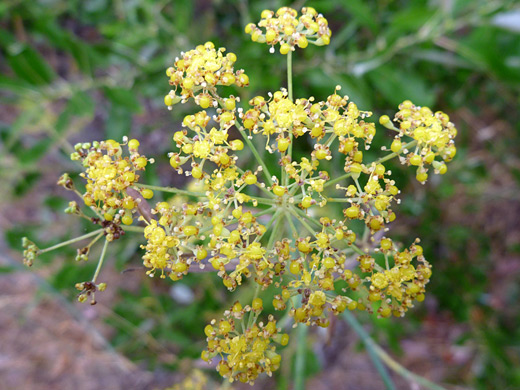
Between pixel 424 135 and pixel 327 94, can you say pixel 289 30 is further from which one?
pixel 327 94

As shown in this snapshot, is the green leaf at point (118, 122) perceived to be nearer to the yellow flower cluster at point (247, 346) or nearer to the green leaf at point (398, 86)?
the green leaf at point (398, 86)

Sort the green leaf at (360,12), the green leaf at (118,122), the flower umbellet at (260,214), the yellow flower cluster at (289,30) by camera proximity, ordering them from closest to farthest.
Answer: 1. the flower umbellet at (260,214)
2. the yellow flower cluster at (289,30)
3. the green leaf at (360,12)
4. the green leaf at (118,122)

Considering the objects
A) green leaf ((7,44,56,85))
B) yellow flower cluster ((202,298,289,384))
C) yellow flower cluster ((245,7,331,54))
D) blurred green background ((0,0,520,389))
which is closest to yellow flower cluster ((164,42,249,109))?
yellow flower cluster ((245,7,331,54))

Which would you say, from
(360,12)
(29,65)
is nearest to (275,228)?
(360,12)

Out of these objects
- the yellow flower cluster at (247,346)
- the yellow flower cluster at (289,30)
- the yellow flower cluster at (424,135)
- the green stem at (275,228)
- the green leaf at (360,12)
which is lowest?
the yellow flower cluster at (247,346)

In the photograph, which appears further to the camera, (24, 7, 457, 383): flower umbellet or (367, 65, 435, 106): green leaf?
(367, 65, 435, 106): green leaf

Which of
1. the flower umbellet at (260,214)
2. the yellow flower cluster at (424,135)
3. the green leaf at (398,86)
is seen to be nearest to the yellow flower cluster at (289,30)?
the flower umbellet at (260,214)

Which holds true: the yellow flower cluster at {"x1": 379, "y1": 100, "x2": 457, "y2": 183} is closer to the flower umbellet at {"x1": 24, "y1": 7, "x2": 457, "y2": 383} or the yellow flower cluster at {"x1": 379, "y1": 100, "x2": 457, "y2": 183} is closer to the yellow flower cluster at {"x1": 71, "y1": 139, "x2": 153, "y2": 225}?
the flower umbellet at {"x1": 24, "y1": 7, "x2": 457, "y2": 383}

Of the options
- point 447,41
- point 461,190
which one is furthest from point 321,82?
point 461,190
